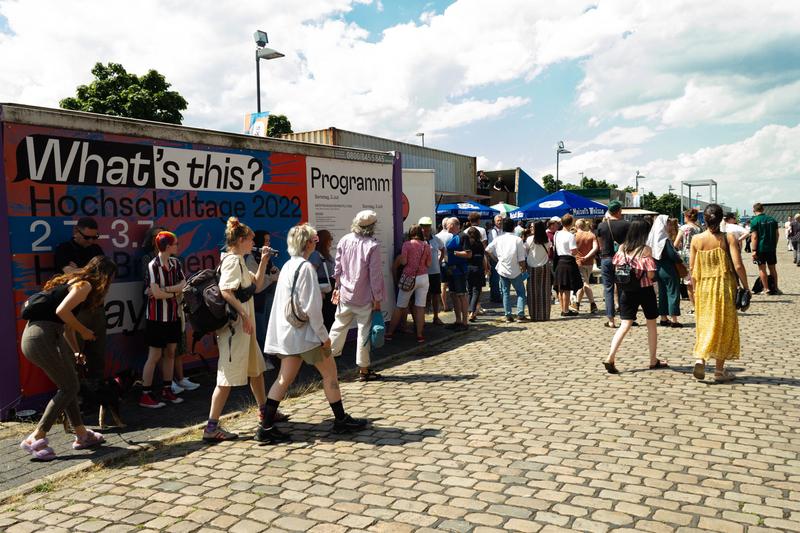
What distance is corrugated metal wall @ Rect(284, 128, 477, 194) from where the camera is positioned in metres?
21.0

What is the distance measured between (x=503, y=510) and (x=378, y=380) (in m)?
3.88

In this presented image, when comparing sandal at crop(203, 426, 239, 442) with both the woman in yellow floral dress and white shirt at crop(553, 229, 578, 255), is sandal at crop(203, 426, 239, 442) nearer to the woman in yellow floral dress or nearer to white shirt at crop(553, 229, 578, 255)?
the woman in yellow floral dress

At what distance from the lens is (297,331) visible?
17.3 feet

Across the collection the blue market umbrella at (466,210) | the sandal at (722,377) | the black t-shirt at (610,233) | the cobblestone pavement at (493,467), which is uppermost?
the blue market umbrella at (466,210)

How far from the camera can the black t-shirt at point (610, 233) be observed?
8.67 meters

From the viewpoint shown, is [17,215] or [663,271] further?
[663,271]

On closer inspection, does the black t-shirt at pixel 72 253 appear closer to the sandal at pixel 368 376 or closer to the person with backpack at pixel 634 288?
the sandal at pixel 368 376

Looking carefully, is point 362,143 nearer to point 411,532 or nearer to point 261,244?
point 261,244

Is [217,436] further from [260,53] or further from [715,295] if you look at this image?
Answer: [260,53]

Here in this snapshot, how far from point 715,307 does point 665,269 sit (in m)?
3.72

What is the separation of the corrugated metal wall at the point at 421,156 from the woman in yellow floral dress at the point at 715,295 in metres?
14.9

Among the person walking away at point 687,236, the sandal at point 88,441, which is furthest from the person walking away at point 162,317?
the person walking away at point 687,236

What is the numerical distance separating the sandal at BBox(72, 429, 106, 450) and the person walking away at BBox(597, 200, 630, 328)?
655 cm

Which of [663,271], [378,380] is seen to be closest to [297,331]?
[378,380]
